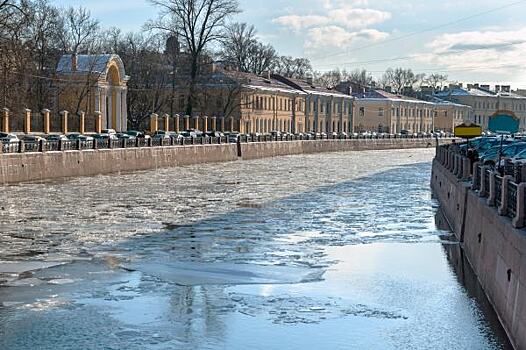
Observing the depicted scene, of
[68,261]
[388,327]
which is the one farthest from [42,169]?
[388,327]

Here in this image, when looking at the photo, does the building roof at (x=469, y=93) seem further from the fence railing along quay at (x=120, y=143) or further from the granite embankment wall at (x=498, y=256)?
the granite embankment wall at (x=498, y=256)

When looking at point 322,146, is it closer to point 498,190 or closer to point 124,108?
point 124,108

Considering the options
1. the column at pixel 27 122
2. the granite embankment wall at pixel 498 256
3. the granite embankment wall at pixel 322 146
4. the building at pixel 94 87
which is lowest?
the granite embankment wall at pixel 322 146

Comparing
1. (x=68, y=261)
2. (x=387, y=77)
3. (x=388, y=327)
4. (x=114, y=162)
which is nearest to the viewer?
(x=388, y=327)

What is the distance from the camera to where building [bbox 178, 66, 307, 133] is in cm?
8231

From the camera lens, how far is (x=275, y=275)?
17125 millimetres

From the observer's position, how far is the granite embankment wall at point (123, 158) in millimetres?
39594

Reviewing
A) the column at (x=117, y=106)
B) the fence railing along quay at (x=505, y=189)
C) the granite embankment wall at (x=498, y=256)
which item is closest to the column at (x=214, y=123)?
the column at (x=117, y=106)

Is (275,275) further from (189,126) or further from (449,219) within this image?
(189,126)

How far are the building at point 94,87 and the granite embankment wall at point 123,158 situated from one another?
10.5m

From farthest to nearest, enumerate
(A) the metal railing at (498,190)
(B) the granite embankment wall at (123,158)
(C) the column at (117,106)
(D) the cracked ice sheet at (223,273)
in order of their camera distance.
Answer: (C) the column at (117,106)
(B) the granite embankment wall at (123,158)
(D) the cracked ice sheet at (223,273)
(A) the metal railing at (498,190)

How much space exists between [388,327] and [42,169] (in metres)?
30.3

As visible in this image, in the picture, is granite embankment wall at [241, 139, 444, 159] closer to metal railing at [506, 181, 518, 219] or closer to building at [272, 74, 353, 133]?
building at [272, 74, 353, 133]

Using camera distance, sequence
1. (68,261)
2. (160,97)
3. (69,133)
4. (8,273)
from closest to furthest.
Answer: (8,273)
(68,261)
(69,133)
(160,97)
